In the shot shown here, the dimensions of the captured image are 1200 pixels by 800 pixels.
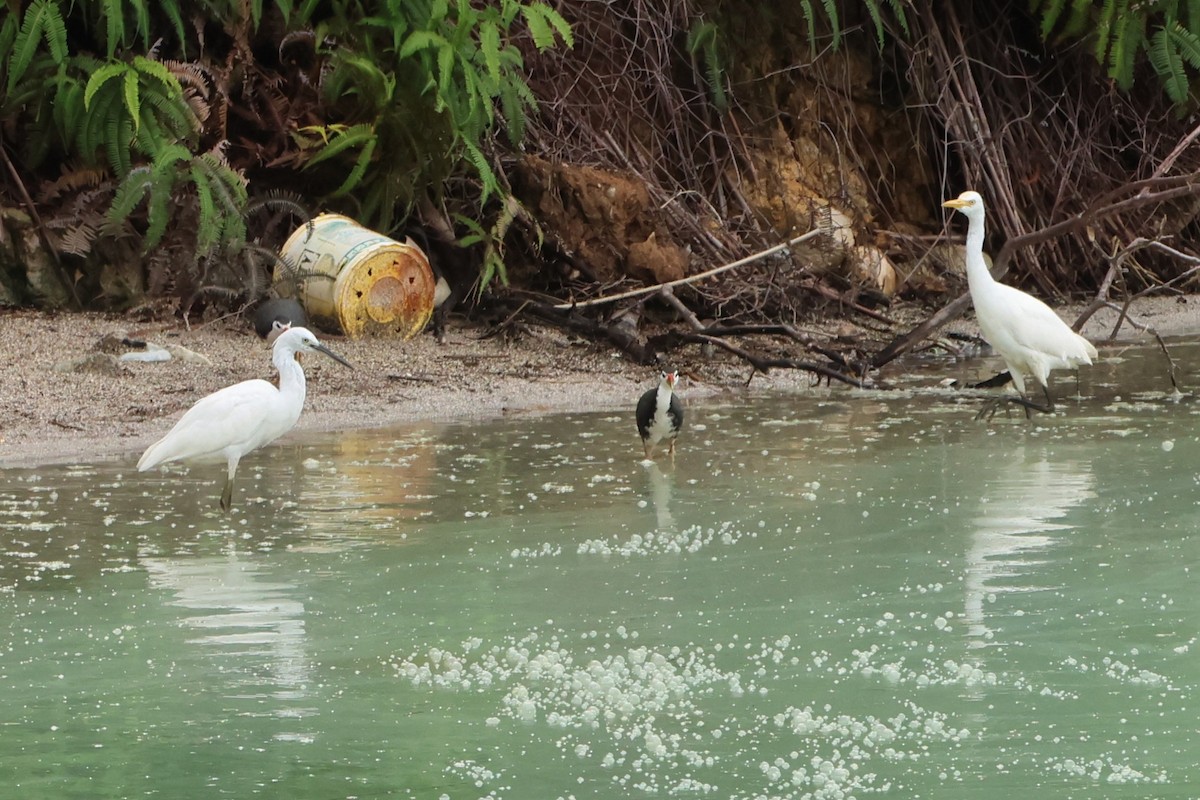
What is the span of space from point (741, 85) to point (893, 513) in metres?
7.71

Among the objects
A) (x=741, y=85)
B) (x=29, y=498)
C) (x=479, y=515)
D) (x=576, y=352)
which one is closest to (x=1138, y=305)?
(x=741, y=85)

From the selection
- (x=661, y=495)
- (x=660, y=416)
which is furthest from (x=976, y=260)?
(x=661, y=495)

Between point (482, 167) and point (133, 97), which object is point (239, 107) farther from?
point (482, 167)

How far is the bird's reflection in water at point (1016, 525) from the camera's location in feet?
16.3

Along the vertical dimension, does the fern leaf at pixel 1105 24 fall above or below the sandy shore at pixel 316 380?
above

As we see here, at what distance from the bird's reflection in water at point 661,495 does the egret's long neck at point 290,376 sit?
1.40 meters

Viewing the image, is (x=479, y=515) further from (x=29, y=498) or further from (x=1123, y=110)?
(x=1123, y=110)

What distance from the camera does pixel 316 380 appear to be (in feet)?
29.1

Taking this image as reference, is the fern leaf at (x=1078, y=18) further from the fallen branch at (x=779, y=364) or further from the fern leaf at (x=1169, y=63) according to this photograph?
the fallen branch at (x=779, y=364)

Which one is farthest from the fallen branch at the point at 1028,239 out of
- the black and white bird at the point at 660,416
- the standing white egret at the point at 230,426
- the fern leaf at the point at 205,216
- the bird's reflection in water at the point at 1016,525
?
the standing white egret at the point at 230,426

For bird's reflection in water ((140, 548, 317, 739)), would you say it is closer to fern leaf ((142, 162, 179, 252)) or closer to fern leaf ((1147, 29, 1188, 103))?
fern leaf ((142, 162, 179, 252))

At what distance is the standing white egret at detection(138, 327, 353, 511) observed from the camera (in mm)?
6438

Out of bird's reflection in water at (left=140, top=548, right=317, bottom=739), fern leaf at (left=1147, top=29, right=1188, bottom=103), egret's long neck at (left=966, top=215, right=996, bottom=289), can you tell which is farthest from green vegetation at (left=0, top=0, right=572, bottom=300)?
fern leaf at (left=1147, top=29, right=1188, bottom=103)

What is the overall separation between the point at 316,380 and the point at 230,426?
2431 millimetres
